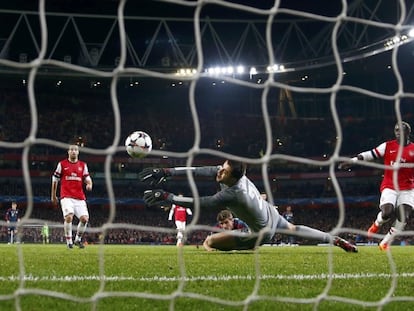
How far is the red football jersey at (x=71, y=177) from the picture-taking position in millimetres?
11078

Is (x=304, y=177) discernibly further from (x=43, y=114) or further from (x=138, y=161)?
(x=43, y=114)

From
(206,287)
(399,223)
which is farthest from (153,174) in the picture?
(399,223)

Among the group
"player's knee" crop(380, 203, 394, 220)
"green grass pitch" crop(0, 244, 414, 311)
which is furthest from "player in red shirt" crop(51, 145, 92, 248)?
"player's knee" crop(380, 203, 394, 220)

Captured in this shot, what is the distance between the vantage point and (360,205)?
35.0 metres

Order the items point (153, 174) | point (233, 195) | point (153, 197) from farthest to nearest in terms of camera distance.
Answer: point (233, 195)
point (153, 174)
point (153, 197)

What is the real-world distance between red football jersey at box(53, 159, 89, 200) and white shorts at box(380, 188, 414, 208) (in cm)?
557

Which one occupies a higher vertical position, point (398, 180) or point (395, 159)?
point (395, 159)

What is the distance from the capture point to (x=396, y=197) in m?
9.05

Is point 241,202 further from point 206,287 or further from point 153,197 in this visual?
point 206,287

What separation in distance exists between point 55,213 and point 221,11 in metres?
15.1

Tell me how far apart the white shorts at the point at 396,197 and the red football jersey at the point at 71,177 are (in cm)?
557

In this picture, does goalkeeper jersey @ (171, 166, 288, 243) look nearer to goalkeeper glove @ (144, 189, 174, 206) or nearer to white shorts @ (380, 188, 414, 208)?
goalkeeper glove @ (144, 189, 174, 206)

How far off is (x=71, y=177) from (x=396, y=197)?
6016mm

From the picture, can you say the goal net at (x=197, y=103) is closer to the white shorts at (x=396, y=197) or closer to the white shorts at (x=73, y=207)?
the white shorts at (x=73, y=207)
